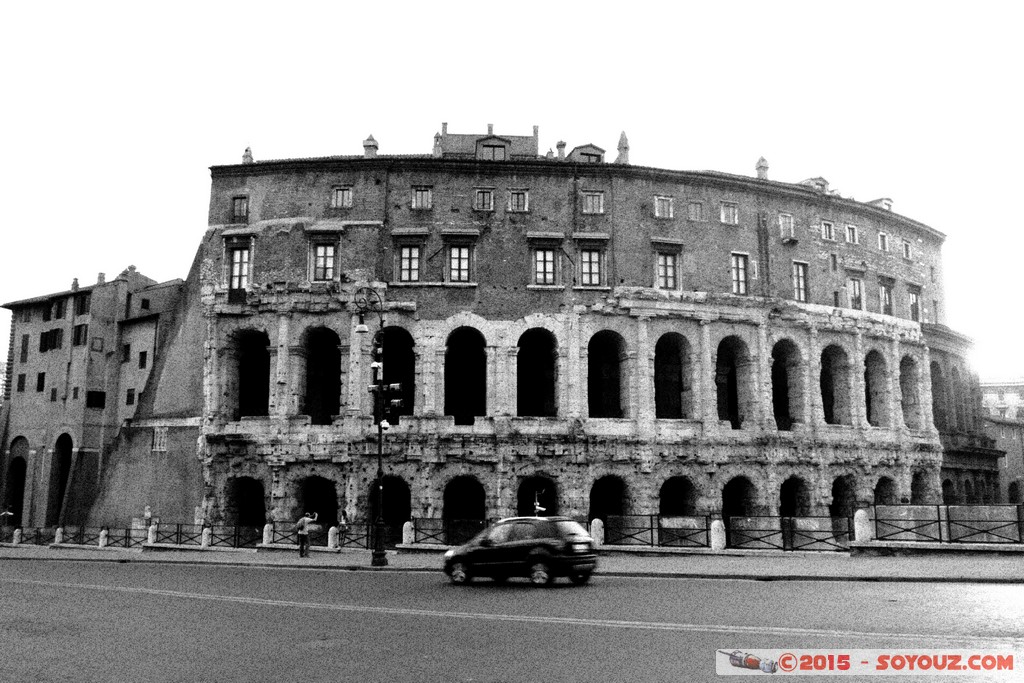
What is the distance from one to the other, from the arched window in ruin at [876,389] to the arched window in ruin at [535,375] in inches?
594

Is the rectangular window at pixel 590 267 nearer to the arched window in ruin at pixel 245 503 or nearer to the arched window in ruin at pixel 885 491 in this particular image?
the arched window in ruin at pixel 245 503

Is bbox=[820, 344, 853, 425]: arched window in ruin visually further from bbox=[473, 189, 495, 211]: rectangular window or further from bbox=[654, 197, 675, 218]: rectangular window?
bbox=[473, 189, 495, 211]: rectangular window

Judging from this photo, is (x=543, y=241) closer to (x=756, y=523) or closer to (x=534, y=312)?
(x=534, y=312)

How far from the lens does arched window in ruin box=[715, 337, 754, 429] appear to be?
36719 mm

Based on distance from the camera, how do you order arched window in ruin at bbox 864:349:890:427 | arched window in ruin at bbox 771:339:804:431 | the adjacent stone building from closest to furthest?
the adjacent stone building, arched window in ruin at bbox 771:339:804:431, arched window in ruin at bbox 864:349:890:427

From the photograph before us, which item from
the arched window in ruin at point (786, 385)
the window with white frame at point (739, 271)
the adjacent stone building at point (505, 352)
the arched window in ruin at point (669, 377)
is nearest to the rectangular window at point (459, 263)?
the adjacent stone building at point (505, 352)

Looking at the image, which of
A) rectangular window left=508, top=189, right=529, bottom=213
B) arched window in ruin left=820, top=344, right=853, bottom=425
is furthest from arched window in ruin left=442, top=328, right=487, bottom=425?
arched window in ruin left=820, top=344, right=853, bottom=425

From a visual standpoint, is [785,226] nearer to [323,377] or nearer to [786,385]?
[786,385]

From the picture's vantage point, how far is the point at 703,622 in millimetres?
10562

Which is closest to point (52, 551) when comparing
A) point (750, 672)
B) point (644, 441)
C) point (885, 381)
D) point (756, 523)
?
point (644, 441)

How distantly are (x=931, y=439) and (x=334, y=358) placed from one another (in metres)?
27.9

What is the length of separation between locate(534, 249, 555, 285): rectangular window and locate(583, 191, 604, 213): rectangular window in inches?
96.4

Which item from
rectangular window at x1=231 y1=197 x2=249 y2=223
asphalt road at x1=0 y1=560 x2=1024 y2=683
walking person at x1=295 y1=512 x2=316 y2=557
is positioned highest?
rectangular window at x1=231 y1=197 x2=249 y2=223

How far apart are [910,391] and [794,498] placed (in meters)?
9.54
